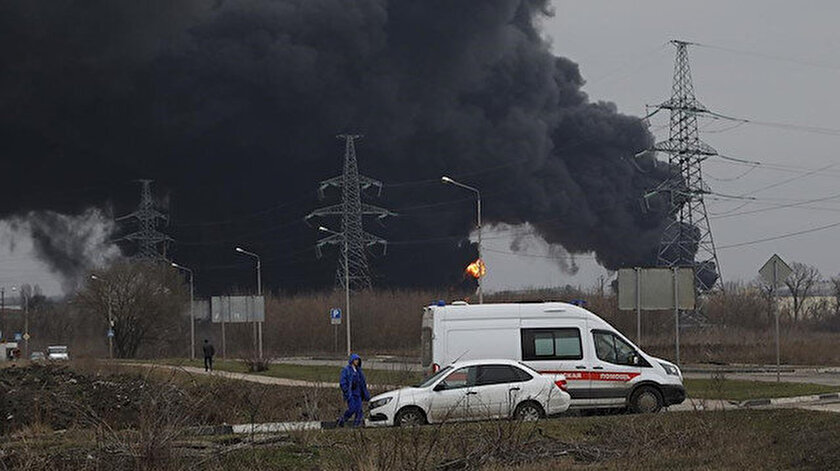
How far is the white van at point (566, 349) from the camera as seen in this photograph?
71.9 feet

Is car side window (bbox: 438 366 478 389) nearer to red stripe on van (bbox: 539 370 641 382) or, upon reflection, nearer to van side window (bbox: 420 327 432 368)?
red stripe on van (bbox: 539 370 641 382)

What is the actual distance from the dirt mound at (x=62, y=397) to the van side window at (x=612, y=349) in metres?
8.11

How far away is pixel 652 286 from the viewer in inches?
1239

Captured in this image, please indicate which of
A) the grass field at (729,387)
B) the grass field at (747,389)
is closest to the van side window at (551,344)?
the grass field at (729,387)

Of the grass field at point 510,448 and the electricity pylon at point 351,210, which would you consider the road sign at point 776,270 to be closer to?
Result: the grass field at point 510,448

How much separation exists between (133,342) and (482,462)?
62648mm

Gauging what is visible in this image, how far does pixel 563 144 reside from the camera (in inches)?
3469

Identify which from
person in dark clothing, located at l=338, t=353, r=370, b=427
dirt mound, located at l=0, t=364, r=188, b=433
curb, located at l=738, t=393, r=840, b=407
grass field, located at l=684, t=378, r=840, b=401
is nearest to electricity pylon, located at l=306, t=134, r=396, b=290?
dirt mound, located at l=0, t=364, r=188, b=433

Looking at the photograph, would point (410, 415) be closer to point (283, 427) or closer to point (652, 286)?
point (283, 427)

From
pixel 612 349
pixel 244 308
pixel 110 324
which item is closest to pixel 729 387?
pixel 612 349

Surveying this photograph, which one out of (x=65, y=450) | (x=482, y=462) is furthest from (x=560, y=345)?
(x=65, y=450)

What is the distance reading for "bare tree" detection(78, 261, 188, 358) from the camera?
73.1 metres

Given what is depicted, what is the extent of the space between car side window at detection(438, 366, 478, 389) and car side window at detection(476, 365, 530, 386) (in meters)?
0.12

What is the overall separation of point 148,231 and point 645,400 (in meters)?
65.1
